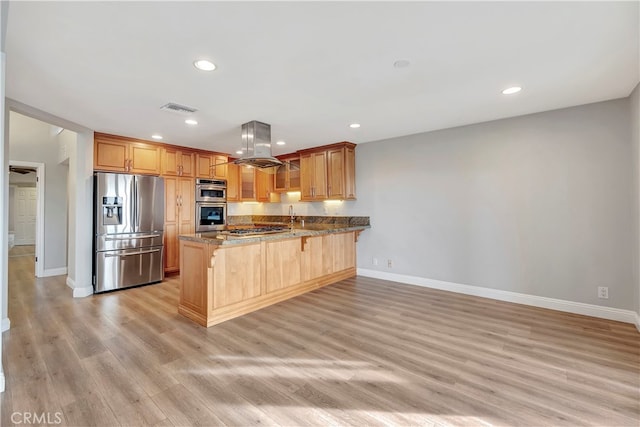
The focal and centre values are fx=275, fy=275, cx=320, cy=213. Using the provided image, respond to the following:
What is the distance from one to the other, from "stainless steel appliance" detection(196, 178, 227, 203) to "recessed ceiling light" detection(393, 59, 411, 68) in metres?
4.40

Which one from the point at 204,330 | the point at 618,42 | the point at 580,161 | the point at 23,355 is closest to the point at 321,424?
the point at 204,330

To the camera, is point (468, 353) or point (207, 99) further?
point (207, 99)

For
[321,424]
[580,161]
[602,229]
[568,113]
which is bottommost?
[321,424]

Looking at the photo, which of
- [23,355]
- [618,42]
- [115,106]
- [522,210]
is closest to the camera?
[618,42]

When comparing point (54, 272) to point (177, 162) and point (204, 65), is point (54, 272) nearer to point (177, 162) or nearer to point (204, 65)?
point (177, 162)

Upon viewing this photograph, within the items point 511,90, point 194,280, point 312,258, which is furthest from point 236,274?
point 511,90

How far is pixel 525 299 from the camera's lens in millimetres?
3545

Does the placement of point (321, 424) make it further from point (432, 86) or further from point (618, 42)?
point (618, 42)

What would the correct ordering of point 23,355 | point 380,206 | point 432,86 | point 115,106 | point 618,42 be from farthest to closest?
point 380,206 < point 115,106 < point 432,86 < point 23,355 < point 618,42

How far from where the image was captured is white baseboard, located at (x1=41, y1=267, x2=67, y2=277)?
5.11 metres

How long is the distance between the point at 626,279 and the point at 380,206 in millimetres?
3072

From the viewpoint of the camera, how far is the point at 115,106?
10.2 feet

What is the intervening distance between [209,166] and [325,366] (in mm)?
4623

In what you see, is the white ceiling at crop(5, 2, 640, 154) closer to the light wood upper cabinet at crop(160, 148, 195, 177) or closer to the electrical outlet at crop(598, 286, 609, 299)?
the light wood upper cabinet at crop(160, 148, 195, 177)
